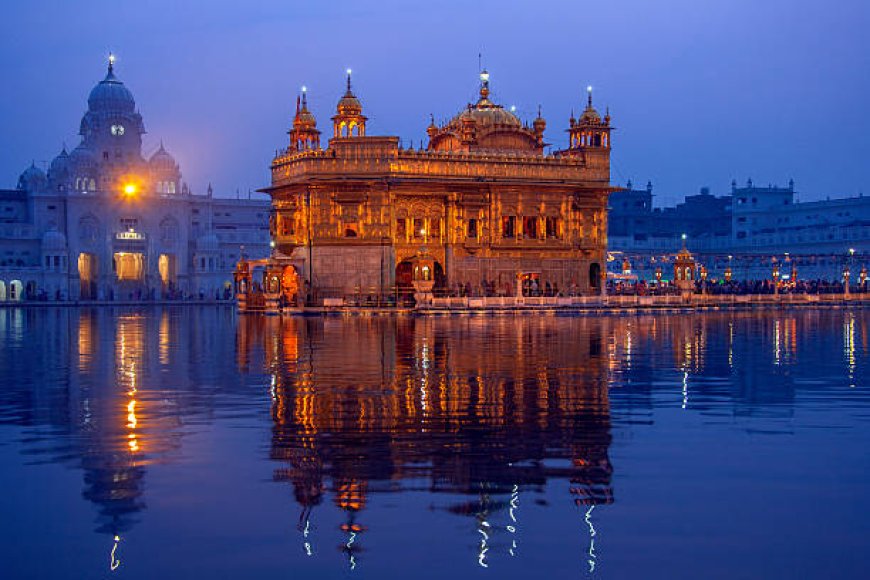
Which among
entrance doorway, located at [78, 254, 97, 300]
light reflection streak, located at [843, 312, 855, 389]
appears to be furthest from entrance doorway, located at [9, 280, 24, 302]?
light reflection streak, located at [843, 312, 855, 389]

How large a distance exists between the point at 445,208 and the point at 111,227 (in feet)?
151

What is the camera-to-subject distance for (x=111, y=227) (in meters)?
95.5

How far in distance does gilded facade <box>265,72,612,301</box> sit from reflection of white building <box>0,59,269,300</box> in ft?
117

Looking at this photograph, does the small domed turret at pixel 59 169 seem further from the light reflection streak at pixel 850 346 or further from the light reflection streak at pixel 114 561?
the light reflection streak at pixel 114 561

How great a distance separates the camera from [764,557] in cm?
704

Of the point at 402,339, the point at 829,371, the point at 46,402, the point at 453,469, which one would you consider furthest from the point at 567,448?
the point at 402,339

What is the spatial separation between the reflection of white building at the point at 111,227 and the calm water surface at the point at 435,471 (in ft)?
245

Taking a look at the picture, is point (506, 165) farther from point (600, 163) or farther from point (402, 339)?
point (402, 339)

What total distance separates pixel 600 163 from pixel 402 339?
36.2 m

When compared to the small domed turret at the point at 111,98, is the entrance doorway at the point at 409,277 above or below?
below

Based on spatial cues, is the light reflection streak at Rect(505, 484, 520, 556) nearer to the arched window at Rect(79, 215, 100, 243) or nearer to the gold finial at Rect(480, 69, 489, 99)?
the gold finial at Rect(480, 69, 489, 99)

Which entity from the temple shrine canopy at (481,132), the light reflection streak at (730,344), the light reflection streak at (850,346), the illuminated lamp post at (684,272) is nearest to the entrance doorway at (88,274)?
the temple shrine canopy at (481,132)

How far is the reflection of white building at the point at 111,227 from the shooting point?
91688 mm

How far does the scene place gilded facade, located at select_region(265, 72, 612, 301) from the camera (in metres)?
56.8
